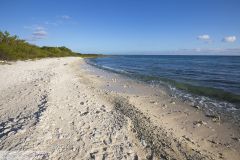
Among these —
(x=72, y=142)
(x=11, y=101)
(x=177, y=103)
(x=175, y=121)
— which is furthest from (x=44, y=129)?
(x=177, y=103)

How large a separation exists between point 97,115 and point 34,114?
2.55 meters

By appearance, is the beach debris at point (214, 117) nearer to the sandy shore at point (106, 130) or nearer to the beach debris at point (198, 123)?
the sandy shore at point (106, 130)

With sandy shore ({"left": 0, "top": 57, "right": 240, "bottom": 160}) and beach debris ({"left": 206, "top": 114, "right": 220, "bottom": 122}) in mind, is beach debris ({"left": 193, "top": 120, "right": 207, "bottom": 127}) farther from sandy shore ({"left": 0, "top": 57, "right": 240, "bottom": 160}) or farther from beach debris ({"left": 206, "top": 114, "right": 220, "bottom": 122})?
beach debris ({"left": 206, "top": 114, "right": 220, "bottom": 122})

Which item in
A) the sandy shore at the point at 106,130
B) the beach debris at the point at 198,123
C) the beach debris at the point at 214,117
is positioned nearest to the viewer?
the sandy shore at the point at 106,130

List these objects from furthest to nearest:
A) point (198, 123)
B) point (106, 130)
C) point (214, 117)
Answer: point (214, 117) → point (198, 123) → point (106, 130)

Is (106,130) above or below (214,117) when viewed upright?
above

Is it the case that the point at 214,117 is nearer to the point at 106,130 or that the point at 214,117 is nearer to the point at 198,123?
the point at 198,123

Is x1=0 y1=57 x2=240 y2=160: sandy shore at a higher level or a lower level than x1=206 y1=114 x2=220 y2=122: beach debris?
higher

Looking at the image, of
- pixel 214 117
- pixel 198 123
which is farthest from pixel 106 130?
pixel 214 117

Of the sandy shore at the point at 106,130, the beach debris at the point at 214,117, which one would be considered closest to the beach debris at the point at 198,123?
the sandy shore at the point at 106,130

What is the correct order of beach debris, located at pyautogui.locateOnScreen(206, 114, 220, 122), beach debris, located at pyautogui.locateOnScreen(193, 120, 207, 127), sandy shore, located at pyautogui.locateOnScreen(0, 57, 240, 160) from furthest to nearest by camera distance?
1. beach debris, located at pyautogui.locateOnScreen(206, 114, 220, 122)
2. beach debris, located at pyautogui.locateOnScreen(193, 120, 207, 127)
3. sandy shore, located at pyautogui.locateOnScreen(0, 57, 240, 160)

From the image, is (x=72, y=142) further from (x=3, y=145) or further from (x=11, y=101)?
(x=11, y=101)

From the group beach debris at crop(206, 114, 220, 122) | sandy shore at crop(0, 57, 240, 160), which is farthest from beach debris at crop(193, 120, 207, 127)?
beach debris at crop(206, 114, 220, 122)

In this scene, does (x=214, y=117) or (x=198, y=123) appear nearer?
(x=198, y=123)
